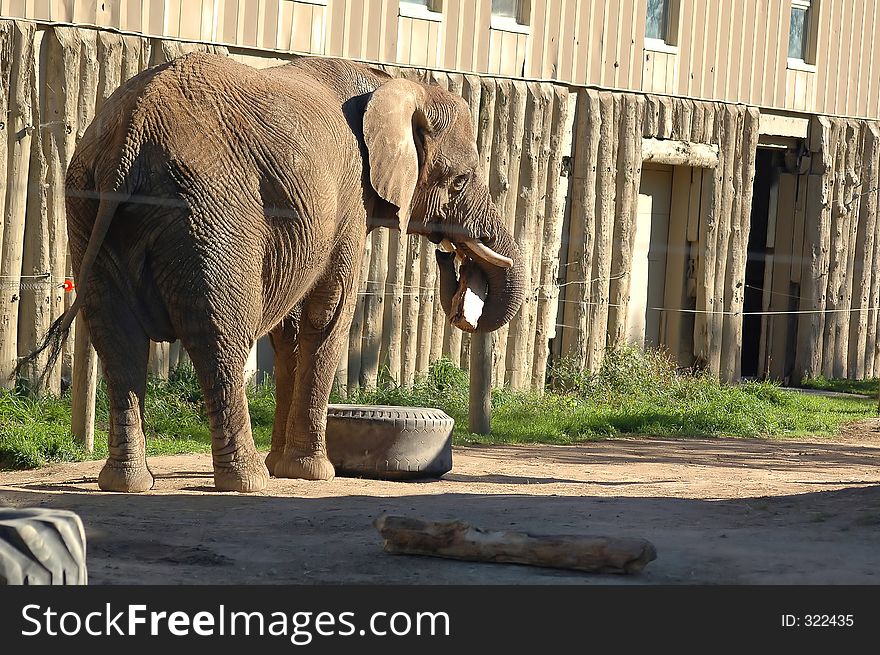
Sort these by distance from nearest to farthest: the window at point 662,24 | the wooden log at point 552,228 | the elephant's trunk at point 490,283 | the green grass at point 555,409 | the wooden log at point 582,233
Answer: the elephant's trunk at point 490,283 < the green grass at point 555,409 < the wooden log at point 552,228 < the wooden log at point 582,233 < the window at point 662,24

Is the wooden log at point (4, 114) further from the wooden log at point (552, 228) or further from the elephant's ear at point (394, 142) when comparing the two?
the wooden log at point (552, 228)

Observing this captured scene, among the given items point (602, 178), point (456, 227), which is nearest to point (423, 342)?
point (602, 178)

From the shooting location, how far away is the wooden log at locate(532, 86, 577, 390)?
43.9 ft

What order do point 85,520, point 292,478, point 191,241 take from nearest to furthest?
point 85,520, point 191,241, point 292,478

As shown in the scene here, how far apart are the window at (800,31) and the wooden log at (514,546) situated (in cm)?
1131

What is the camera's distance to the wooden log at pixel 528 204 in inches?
518

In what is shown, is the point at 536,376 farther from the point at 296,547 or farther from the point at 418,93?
the point at 296,547

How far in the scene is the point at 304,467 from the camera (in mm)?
8547

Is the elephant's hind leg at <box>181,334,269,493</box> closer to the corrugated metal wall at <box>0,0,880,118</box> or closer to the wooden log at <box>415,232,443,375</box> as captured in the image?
the corrugated metal wall at <box>0,0,880,118</box>

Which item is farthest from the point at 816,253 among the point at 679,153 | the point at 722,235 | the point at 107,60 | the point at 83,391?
the point at 83,391

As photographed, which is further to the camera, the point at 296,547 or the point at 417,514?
the point at 417,514

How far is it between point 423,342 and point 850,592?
25.6ft

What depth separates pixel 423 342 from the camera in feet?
41.9

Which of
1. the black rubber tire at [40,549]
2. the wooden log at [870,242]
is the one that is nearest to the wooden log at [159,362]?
the black rubber tire at [40,549]
